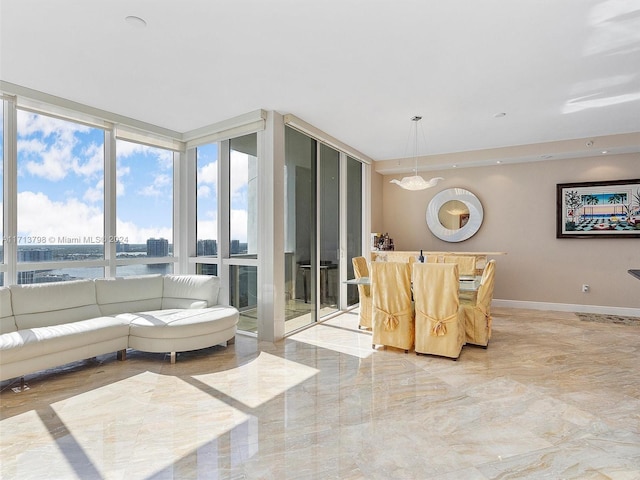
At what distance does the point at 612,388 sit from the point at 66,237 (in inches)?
217

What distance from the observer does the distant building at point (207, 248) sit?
5039 millimetres

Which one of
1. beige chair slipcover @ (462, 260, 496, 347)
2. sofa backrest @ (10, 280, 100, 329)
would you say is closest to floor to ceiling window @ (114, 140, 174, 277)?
sofa backrest @ (10, 280, 100, 329)

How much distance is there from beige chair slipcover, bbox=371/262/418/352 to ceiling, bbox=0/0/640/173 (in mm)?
1883

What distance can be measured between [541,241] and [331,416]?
523 cm

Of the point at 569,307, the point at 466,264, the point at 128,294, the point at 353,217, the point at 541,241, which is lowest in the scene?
the point at 569,307

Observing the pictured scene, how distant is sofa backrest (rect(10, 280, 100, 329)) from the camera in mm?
3363

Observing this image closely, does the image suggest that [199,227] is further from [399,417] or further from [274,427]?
[399,417]

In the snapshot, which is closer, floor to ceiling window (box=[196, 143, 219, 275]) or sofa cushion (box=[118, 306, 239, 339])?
sofa cushion (box=[118, 306, 239, 339])

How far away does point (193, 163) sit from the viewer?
5281mm

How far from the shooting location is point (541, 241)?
6008mm

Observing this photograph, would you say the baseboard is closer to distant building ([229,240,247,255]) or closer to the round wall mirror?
the round wall mirror

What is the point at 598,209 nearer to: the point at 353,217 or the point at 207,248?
the point at 353,217

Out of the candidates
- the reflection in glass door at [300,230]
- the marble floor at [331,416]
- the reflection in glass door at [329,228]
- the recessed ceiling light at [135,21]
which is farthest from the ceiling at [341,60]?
the marble floor at [331,416]

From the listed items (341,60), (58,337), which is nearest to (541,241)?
(341,60)
